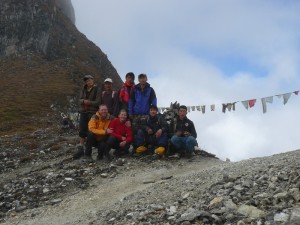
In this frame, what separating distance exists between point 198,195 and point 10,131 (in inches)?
1270

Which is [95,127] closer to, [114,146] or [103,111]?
[103,111]

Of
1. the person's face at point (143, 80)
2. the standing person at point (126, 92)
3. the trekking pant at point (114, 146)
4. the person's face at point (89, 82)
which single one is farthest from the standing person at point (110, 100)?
the trekking pant at point (114, 146)

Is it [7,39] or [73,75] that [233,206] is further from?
[7,39]

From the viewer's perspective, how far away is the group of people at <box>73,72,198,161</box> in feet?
47.4

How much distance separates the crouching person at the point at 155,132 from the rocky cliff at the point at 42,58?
4024cm

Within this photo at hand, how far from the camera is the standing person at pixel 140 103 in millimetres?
15047

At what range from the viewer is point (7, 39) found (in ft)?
260

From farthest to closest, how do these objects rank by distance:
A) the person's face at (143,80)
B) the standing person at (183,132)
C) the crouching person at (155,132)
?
the person's face at (143,80) < the crouching person at (155,132) < the standing person at (183,132)

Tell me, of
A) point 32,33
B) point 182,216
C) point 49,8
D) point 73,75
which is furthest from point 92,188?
point 49,8

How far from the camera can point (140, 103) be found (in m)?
15.1

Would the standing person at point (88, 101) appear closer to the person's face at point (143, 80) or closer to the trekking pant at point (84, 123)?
the trekking pant at point (84, 123)

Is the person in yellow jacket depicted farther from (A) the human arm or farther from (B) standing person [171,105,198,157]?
(B) standing person [171,105,198,157]

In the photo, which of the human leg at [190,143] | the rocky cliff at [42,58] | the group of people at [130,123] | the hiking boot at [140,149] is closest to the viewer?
the human leg at [190,143]

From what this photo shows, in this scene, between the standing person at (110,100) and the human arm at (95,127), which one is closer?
the human arm at (95,127)
